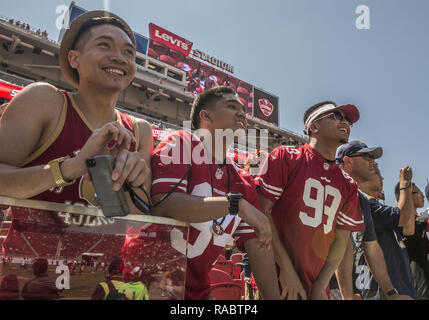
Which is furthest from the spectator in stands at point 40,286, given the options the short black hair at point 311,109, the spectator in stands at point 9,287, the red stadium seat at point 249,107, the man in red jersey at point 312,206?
the red stadium seat at point 249,107

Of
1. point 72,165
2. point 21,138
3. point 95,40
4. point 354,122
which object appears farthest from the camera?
point 354,122

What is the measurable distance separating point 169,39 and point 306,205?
33481mm

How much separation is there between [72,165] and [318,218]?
1498 mm

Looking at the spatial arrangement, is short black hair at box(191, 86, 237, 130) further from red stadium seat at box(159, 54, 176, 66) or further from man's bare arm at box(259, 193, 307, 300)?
red stadium seat at box(159, 54, 176, 66)

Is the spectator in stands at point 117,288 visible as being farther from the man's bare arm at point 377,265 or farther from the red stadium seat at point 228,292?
the red stadium seat at point 228,292

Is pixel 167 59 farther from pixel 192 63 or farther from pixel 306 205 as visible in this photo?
pixel 306 205

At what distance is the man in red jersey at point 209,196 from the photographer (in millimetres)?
1170

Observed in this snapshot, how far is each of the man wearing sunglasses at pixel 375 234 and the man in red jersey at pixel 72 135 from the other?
74.6 inches

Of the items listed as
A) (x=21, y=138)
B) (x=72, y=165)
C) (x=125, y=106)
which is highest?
(x=125, y=106)

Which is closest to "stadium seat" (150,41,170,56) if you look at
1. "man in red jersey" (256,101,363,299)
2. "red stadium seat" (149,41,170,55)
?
"red stadium seat" (149,41,170,55)

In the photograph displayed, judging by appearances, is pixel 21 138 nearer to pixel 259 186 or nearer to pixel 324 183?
Result: pixel 259 186

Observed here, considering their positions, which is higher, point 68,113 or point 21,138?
point 68,113
